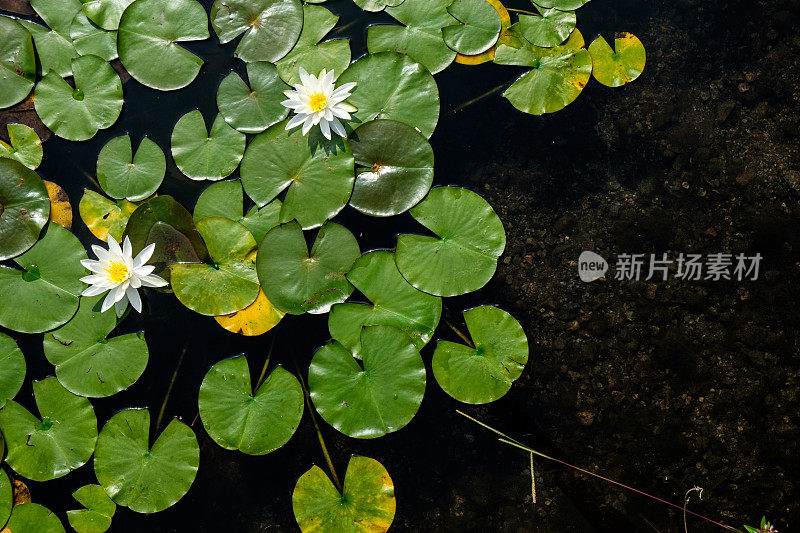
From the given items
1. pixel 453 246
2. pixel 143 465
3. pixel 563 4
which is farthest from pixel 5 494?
pixel 563 4

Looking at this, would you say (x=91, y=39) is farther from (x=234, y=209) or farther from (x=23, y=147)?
(x=234, y=209)

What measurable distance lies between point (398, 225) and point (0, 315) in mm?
2192

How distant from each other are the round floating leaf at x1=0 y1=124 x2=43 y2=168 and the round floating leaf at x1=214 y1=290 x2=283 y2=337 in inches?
58.2

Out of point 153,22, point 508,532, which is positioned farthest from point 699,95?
point 153,22

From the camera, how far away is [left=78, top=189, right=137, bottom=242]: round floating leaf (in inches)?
106

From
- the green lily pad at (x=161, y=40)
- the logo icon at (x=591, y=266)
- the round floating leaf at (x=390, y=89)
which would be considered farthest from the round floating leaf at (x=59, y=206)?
the logo icon at (x=591, y=266)

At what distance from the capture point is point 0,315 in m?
2.62

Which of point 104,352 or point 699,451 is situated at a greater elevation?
point 104,352

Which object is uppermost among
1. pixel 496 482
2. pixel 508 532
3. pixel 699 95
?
pixel 699 95

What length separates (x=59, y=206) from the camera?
9.04 ft

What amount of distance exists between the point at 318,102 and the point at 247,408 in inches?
64.0

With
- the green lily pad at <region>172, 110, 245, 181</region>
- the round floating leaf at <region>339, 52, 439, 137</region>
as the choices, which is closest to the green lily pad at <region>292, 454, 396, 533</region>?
the green lily pad at <region>172, 110, 245, 181</region>

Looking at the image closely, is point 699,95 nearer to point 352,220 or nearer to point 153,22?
point 352,220

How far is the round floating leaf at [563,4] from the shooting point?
282 cm
